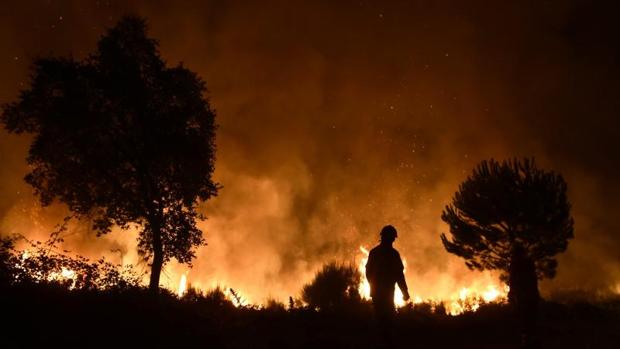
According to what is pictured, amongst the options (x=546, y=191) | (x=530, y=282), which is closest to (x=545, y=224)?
(x=546, y=191)

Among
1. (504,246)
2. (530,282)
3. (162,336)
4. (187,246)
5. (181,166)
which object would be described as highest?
(181,166)

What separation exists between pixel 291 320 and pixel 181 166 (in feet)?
24.0

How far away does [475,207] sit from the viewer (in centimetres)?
2377

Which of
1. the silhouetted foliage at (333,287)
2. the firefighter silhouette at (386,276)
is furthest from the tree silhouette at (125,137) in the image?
the firefighter silhouette at (386,276)

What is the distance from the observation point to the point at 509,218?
75.4 ft

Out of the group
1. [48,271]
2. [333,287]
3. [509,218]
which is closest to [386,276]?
[48,271]

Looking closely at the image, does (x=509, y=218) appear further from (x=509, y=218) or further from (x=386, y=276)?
(x=386, y=276)

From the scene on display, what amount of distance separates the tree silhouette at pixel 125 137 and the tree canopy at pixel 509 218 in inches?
599

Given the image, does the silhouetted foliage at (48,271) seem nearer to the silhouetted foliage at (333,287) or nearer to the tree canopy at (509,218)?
the silhouetted foliage at (333,287)

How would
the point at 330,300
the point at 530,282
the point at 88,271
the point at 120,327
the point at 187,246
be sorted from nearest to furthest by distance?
1. the point at 120,327
2. the point at 530,282
3. the point at 88,271
4. the point at 187,246
5. the point at 330,300

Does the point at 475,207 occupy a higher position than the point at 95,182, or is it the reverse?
the point at 475,207

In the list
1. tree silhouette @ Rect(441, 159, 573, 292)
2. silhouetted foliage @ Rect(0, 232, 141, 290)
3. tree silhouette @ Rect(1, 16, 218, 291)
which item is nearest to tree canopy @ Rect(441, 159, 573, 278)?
tree silhouette @ Rect(441, 159, 573, 292)

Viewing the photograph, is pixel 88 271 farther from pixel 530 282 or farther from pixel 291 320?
pixel 530 282

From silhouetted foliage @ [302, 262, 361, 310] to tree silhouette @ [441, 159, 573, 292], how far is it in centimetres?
695
